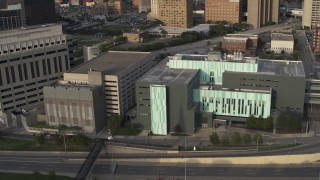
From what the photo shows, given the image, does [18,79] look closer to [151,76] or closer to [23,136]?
[23,136]

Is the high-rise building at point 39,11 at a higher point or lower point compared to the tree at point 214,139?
higher

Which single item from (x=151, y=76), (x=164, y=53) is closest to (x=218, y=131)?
(x=151, y=76)

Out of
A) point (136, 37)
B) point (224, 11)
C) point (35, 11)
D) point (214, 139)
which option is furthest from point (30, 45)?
point (224, 11)

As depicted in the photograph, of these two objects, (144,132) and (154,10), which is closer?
(144,132)

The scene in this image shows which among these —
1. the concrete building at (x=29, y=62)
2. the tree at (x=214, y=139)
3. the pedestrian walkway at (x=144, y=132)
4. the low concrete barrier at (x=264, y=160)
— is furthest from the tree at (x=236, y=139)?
the concrete building at (x=29, y=62)

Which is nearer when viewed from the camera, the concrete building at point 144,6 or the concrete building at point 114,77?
the concrete building at point 114,77

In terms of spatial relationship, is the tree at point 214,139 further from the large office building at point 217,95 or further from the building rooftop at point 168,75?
the building rooftop at point 168,75

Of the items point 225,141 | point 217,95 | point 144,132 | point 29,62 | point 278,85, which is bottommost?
point 144,132

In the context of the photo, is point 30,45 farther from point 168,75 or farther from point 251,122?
point 251,122
